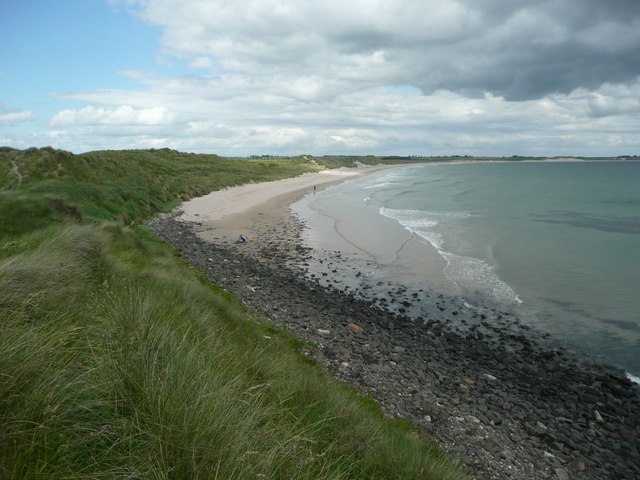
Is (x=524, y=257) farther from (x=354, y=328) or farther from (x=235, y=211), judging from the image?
(x=235, y=211)

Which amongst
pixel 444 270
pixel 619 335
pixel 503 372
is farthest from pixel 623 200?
pixel 503 372

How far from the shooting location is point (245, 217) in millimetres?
38875

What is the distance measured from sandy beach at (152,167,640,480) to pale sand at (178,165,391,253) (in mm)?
8639

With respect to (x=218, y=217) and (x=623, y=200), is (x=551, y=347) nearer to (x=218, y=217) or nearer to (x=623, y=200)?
(x=218, y=217)

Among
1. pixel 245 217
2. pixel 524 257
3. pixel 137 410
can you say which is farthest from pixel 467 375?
pixel 245 217

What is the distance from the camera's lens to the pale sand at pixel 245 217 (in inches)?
1129

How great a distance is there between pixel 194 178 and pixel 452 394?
56.8m

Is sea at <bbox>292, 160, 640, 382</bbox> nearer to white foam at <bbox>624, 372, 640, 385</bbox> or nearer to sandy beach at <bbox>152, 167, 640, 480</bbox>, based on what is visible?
white foam at <bbox>624, 372, 640, 385</bbox>

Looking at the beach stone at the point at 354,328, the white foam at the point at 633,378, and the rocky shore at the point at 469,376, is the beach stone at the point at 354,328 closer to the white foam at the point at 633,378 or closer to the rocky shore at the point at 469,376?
the rocky shore at the point at 469,376

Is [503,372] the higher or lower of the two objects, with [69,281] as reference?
lower

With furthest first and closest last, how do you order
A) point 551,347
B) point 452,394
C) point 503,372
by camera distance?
point 551,347 → point 503,372 → point 452,394

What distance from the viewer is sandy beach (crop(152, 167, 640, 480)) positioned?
8445 millimetres

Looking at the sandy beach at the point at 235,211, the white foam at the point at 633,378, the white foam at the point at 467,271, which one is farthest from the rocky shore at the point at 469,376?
the sandy beach at the point at 235,211

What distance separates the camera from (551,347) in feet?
44.3
